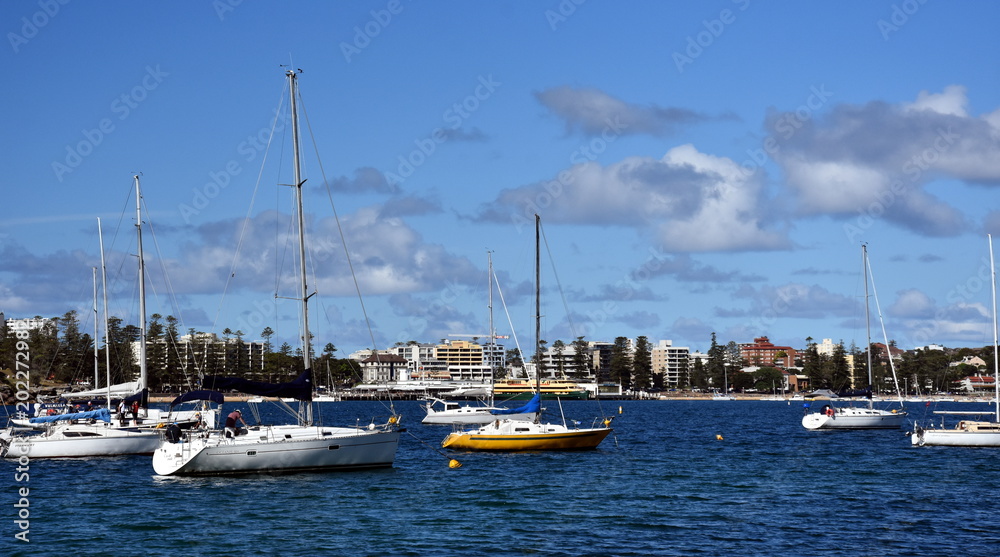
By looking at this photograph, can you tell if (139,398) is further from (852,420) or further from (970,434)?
(852,420)

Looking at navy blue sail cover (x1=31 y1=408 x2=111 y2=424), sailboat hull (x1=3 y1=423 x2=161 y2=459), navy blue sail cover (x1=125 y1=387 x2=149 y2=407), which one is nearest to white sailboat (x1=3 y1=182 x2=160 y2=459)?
sailboat hull (x1=3 y1=423 x2=161 y2=459)

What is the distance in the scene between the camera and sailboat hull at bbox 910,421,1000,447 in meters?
63.6

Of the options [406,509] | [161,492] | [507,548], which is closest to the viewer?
[507,548]

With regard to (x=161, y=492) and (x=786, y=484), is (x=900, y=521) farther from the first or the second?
(x=161, y=492)

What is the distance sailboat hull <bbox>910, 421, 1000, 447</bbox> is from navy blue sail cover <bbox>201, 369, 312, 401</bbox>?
40045 millimetres

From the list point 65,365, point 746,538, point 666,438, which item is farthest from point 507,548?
point 65,365

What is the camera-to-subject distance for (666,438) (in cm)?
8281

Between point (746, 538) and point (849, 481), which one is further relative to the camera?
point (849, 481)

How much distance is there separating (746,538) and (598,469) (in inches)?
832

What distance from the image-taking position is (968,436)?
64000 mm

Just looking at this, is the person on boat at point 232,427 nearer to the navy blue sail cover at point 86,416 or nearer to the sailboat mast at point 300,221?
the sailboat mast at point 300,221

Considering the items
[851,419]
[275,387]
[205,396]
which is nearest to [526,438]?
[275,387]

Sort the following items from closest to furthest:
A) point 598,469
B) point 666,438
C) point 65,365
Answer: point 598,469, point 666,438, point 65,365

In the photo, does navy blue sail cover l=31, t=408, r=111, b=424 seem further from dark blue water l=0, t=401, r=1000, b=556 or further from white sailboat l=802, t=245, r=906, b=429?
white sailboat l=802, t=245, r=906, b=429
